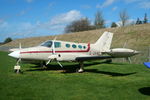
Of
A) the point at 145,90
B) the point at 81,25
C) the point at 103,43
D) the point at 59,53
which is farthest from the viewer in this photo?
the point at 81,25

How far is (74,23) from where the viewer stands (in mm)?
109750

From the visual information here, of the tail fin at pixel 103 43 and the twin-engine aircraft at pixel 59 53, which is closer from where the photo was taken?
the twin-engine aircraft at pixel 59 53

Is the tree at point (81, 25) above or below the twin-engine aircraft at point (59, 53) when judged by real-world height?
above

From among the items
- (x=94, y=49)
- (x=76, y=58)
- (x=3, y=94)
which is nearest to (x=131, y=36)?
(x=94, y=49)

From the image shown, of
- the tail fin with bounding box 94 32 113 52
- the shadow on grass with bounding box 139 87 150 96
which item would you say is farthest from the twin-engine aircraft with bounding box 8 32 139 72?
the shadow on grass with bounding box 139 87 150 96

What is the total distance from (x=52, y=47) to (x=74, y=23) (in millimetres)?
96297

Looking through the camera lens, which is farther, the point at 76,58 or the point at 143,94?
the point at 76,58

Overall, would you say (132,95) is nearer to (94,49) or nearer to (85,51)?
(85,51)

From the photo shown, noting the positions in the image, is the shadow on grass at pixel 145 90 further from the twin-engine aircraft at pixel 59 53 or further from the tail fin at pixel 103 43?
the tail fin at pixel 103 43

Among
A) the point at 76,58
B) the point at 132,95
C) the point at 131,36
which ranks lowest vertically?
the point at 132,95

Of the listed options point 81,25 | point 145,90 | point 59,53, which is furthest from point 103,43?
point 81,25

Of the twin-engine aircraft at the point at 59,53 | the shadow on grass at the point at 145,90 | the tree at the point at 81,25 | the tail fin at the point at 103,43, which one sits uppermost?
the tree at the point at 81,25

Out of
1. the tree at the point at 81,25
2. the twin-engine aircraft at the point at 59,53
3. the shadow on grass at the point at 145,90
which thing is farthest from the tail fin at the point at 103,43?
the tree at the point at 81,25

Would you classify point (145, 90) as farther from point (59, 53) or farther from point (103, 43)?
point (103, 43)
